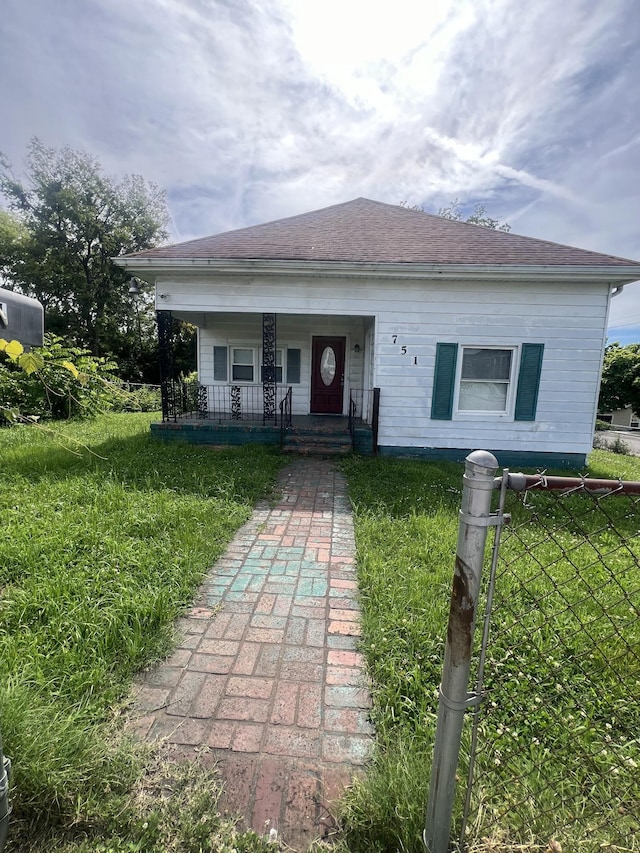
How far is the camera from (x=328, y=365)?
31.4ft

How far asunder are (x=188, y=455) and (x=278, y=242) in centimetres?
468

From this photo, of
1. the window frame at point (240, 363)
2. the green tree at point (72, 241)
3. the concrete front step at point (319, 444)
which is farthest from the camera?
the green tree at point (72, 241)

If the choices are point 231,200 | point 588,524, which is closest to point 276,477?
point 588,524

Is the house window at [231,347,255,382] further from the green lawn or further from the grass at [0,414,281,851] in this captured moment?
the green lawn

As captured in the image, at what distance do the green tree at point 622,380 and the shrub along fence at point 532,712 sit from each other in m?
33.7

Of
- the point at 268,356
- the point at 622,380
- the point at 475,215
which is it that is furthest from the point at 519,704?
the point at 622,380

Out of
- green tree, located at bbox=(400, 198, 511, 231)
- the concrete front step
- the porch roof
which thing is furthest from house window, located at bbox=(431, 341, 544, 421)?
green tree, located at bbox=(400, 198, 511, 231)

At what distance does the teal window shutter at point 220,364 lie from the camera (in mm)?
9523

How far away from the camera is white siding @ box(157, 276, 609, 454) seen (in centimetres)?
682

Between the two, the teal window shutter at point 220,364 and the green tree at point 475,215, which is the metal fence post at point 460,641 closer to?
the teal window shutter at point 220,364

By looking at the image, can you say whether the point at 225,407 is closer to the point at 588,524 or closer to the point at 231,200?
the point at 231,200

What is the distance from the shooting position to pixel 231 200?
1166 centimetres

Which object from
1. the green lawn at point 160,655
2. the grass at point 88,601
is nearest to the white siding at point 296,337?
the grass at point 88,601

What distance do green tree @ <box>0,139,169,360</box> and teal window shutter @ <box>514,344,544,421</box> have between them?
2162cm
